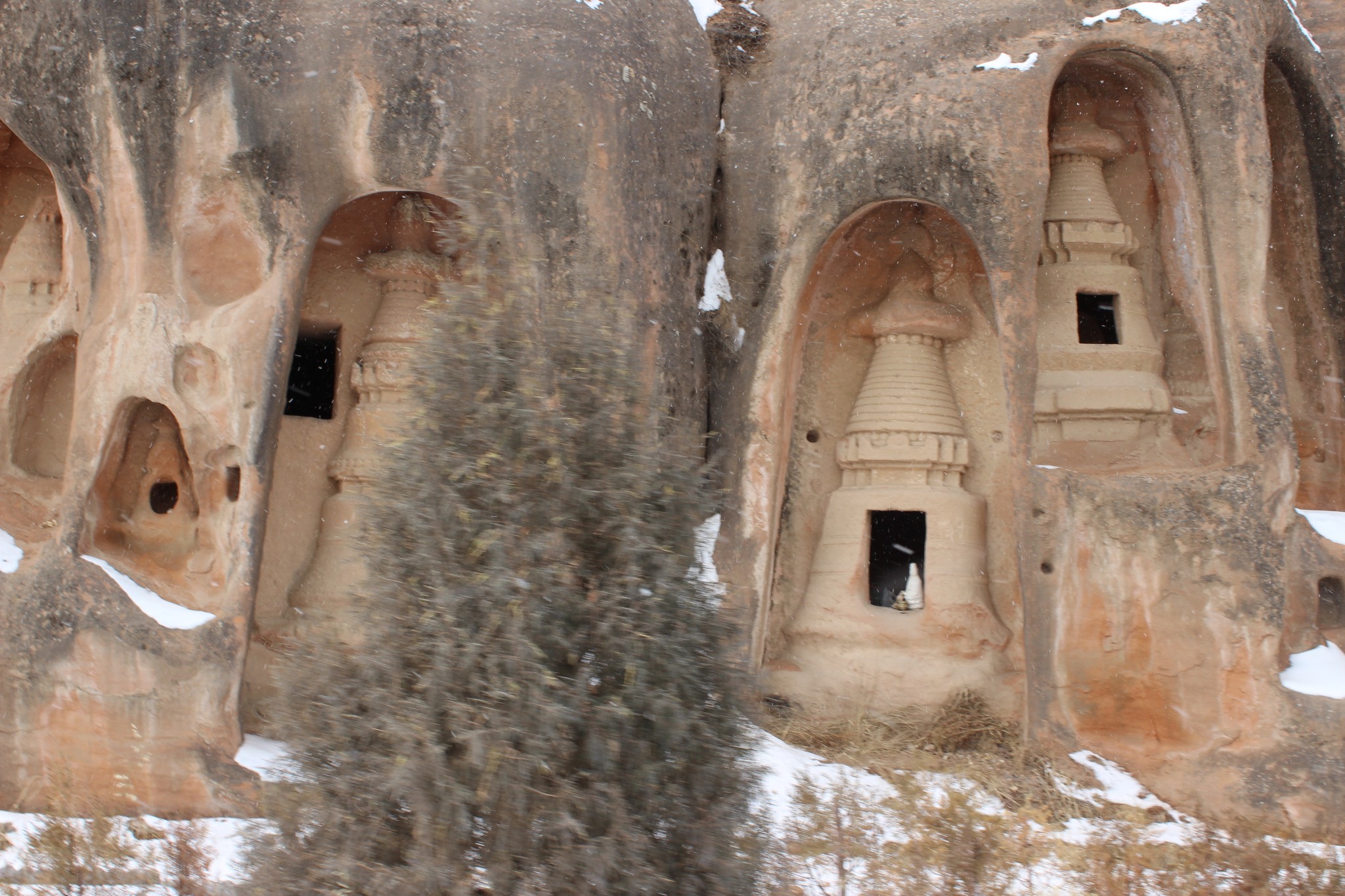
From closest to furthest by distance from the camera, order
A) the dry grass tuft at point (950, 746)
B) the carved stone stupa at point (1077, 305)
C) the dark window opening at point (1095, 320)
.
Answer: the dry grass tuft at point (950, 746) < the carved stone stupa at point (1077, 305) < the dark window opening at point (1095, 320)

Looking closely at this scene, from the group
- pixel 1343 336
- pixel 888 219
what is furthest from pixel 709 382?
pixel 1343 336

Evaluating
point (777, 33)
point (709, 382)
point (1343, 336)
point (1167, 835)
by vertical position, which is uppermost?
point (777, 33)

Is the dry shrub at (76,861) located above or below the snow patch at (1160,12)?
below

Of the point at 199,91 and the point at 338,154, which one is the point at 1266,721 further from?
the point at 199,91

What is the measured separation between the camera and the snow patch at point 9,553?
19.6ft

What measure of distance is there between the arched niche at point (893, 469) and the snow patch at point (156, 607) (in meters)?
3.18

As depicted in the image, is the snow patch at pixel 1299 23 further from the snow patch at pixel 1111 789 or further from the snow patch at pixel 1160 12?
the snow patch at pixel 1111 789

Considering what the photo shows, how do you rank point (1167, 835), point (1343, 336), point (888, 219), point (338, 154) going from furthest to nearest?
point (888, 219) → point (1343, 336) → point (338, 154) → point (1167, 835)

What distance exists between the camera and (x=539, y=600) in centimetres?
265

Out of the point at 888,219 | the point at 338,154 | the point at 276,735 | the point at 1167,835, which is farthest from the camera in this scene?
the point at 888,219

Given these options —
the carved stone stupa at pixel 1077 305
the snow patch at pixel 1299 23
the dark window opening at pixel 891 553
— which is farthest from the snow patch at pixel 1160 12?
the dark window opening at pixel 891 553

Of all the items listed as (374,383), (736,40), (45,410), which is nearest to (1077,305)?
(736,40)

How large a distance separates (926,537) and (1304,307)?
104 inches

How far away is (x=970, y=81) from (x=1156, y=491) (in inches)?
94.5
